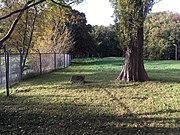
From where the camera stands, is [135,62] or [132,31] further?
[135,62]

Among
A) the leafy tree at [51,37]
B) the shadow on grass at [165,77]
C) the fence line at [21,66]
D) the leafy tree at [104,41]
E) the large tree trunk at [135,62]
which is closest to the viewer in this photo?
the fence line at [21,66]

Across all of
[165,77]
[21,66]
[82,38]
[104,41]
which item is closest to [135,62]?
[165,77]

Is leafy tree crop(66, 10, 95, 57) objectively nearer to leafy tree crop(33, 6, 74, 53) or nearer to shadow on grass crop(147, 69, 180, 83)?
leafy tree crop(33, 6, 74, 53)

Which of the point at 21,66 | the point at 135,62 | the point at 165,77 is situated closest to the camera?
the point at 135,62

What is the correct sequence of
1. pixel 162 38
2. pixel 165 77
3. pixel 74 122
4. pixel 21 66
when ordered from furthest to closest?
pixel 162 38, pixel 165 77, pixel 21 66, pixel 74 122

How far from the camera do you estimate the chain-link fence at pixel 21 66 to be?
10.4 metres

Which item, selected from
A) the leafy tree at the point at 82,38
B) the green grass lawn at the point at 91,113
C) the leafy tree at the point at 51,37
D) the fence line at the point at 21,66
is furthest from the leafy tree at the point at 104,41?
the green grass lawn at the point at 91,113

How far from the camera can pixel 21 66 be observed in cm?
1384

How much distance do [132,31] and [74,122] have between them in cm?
747

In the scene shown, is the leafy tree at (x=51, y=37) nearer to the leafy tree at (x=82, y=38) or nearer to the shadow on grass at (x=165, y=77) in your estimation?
the shadow on grass at (x=165, y=77)

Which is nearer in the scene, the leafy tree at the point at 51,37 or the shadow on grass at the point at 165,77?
the shadow on grass at the point at 165,77

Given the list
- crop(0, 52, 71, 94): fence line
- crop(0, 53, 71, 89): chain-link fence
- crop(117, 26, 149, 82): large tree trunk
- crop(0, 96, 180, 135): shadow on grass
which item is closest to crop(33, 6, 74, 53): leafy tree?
crop(0, 52, 71, 94): fence line

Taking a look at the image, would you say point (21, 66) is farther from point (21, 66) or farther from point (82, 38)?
point (82, 38)

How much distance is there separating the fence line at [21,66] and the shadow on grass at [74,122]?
9.31 feet
